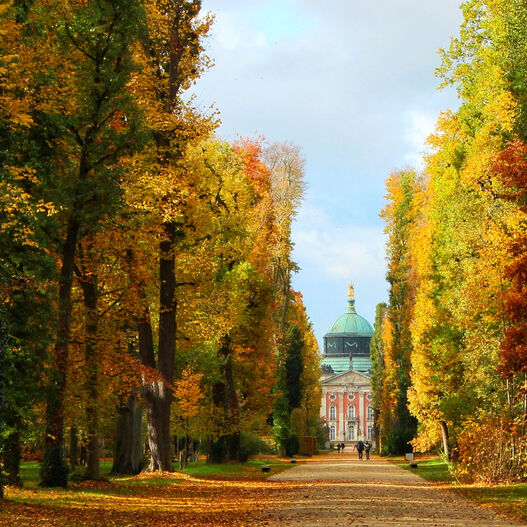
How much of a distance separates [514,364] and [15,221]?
33.4ft

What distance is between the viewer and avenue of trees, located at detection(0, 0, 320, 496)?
15.1 meters

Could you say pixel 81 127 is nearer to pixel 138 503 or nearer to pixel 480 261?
pixel 138 503

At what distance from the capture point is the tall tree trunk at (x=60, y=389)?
55.6 feet

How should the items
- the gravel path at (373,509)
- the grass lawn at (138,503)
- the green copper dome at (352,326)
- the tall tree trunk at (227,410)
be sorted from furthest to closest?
1. the green copper dome at (352,326)
2. the tall tree trunk at (227,410)
3. the gravel path at (373,509)
4. the grass lawn at (138,503)

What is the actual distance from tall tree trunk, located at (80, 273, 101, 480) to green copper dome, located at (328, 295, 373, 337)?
156 m

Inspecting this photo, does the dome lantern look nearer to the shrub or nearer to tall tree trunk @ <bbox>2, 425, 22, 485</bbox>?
the shrub

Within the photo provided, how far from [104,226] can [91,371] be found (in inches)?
125

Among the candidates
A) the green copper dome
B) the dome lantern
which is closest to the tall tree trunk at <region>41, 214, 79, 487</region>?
the dome lantern

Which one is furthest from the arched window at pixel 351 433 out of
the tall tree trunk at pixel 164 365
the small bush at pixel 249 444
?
the tall tree trunk at pixel 164 365

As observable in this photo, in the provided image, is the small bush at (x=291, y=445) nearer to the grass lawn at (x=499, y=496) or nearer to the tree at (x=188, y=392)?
the tree at (x=188, y=392)

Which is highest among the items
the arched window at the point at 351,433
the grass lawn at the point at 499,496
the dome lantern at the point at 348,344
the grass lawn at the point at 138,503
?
the dome lantern at the point at 348,344

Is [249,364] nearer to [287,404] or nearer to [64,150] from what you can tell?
[287,404]

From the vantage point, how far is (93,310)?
63.6 ft

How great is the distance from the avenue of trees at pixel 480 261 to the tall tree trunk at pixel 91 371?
8559 mm
